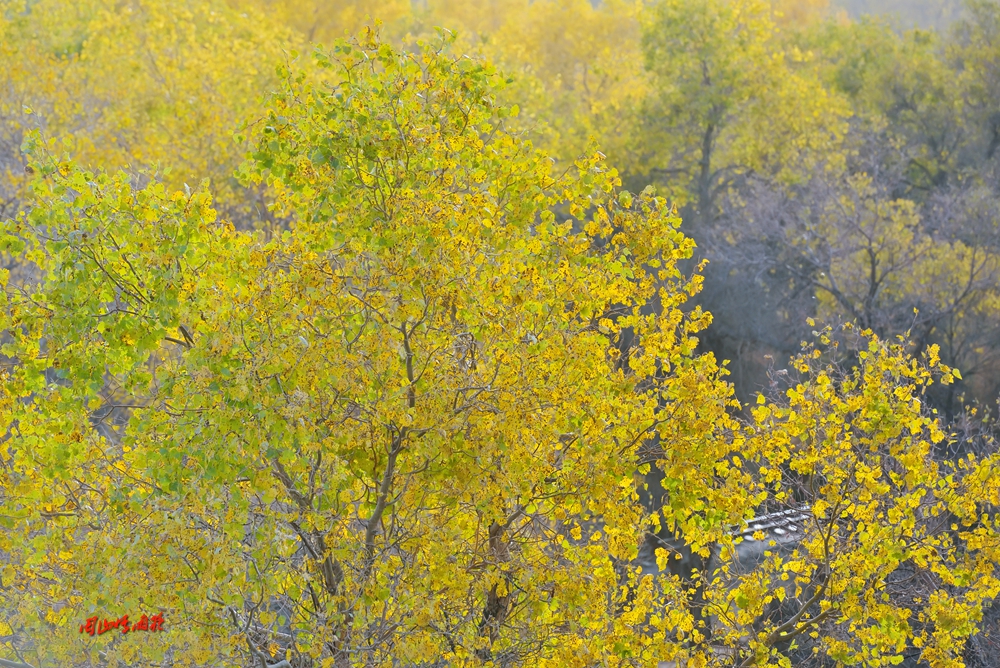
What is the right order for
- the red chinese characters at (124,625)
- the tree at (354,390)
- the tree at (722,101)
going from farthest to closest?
the tree at (722,101)
the red chinese characters at (124,625)
the tree at (354,390)

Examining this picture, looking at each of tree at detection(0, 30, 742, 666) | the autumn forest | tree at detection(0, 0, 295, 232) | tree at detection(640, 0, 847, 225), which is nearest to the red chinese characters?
the autumn forest

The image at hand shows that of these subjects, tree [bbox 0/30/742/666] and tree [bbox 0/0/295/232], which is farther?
tree [bbox 0/0/295/232]

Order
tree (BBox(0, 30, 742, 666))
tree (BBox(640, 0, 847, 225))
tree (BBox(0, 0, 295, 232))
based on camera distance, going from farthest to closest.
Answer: tree (BBox(640, 0, 847, 225))
tree (BBox(0, 0, 295, 232))
tree (BBox(0, 30, 742, 666))

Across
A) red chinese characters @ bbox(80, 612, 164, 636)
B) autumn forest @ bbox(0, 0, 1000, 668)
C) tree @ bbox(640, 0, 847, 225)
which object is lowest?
red chinese characters @ bbox(80, 612, 164, 636)

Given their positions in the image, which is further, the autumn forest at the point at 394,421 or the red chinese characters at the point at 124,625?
the red chinese characters at the point at 124,625

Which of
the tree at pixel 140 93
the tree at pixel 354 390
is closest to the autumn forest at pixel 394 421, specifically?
the tree at pixel 354 390

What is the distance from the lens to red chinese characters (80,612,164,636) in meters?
7.81

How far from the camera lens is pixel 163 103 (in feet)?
82.8

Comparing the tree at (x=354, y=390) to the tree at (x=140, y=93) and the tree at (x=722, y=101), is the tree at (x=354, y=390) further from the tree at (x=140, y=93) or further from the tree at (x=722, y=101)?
the tree at (x=722, y=101)

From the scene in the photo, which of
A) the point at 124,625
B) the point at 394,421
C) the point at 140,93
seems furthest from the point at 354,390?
the point at 140,93

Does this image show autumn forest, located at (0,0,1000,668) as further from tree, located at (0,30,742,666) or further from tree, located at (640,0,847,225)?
tree, located at (640,0,847,225)

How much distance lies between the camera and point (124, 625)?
8.39 metres

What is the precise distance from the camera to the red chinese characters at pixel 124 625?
781 centimetres

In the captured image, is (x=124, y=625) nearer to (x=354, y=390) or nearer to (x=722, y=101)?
(x=354, y=390)
